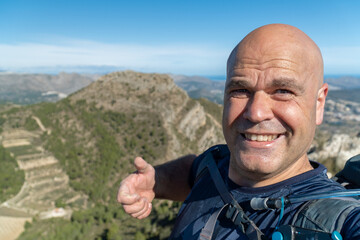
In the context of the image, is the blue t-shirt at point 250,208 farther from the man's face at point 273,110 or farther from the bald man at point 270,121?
the man's face at point 273,110

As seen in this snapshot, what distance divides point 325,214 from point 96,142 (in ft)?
216

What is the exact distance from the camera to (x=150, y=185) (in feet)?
10.2

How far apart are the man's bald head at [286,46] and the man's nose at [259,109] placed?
37cm

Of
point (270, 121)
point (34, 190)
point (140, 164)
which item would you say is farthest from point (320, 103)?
point (34, 190)

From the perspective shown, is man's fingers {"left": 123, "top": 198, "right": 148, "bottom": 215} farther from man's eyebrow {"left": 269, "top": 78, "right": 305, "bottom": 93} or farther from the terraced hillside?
the terraced hillside

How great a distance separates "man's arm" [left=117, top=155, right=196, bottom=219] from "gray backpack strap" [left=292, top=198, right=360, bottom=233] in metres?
1.78

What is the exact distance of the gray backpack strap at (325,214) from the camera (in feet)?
4.66

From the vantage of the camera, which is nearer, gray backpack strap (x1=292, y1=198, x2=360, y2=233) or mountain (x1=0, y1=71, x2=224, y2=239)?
gray backpack strap (x1=292, y1=198, x2=360, y2=233)

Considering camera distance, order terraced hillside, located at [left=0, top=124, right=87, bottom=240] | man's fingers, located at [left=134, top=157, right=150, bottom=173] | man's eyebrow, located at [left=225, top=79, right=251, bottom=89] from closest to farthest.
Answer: man's eyebrow, located at [left=225, top=79, right=251, bottom=89] < man's fingers, located at [left=134, top=157, right=150, bottom=173] < terraced hillside, located at [left=0, top=124, right=87, bottom=240]

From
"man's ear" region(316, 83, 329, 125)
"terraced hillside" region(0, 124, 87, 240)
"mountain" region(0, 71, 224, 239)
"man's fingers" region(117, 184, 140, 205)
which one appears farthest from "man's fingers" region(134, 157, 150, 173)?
"terraced hillside" region(0, 124, 87, 240)

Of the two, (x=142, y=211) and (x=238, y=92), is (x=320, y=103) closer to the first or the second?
(x=238, y=92)

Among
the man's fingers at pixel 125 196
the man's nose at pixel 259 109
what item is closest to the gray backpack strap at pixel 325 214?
the man's nose at pixel 259 109

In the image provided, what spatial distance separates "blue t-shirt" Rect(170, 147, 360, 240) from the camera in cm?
166

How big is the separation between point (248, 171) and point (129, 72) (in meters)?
81.3
